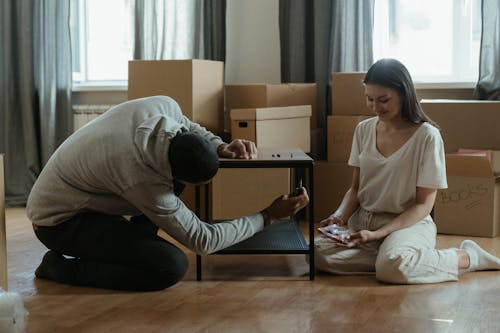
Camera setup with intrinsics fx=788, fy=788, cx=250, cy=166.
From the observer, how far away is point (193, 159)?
238 cm

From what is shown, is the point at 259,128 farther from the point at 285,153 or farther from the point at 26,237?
the point at 26,237

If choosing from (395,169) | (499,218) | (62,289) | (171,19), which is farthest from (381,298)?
(171,19)

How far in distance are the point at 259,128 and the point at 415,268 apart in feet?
4.22

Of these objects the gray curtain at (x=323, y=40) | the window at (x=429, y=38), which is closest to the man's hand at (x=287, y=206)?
the gray curtain at (x=323, y=40)

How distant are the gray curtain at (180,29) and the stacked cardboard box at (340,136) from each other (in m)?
0.83

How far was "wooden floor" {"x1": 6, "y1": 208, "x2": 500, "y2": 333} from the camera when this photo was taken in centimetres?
233

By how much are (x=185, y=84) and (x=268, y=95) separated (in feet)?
1.44

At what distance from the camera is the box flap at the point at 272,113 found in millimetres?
3822

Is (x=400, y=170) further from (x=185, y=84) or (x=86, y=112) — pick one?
(x=86, y=112)

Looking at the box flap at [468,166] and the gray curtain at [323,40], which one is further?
the gray curtain at [323,40]

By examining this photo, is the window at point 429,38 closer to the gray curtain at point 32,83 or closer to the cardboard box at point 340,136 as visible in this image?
the cardboard box at point 340,136

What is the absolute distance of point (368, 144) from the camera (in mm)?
3064

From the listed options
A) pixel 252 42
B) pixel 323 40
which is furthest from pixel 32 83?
pixel 323 40

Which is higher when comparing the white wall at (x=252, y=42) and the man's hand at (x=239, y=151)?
the white wall at (x=252, y=42)
